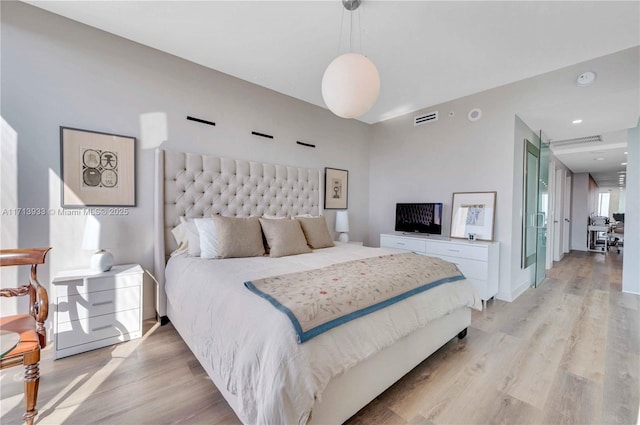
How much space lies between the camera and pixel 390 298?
162 centimetres

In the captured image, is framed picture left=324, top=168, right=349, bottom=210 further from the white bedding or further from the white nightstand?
the white nightstand

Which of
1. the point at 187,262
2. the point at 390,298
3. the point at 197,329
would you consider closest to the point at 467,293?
the point at 390,298

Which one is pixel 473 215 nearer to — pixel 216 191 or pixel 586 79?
pixel 586 79

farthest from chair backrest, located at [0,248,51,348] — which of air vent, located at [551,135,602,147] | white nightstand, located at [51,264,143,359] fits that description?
air vent, located at [551,135,602,147]

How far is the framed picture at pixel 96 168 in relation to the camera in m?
2.29

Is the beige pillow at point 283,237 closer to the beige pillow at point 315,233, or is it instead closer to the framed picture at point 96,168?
the beige pillow at point 315,233

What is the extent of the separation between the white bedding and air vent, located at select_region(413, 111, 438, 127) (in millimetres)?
2825

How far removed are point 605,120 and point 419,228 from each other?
2683 millimetres

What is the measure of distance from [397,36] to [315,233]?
2.13m

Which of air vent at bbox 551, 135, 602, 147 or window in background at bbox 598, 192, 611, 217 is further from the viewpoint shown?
window in background at bbox 598, 192, 611, 217

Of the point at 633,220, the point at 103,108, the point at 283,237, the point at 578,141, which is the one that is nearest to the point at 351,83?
the point at 283,237

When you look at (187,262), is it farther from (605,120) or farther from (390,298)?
(605,120)

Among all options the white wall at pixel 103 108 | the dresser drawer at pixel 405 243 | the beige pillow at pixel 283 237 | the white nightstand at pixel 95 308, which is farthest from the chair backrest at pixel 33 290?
the dresser drawer at pixel 405 243

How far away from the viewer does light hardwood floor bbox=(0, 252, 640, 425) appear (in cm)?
152
